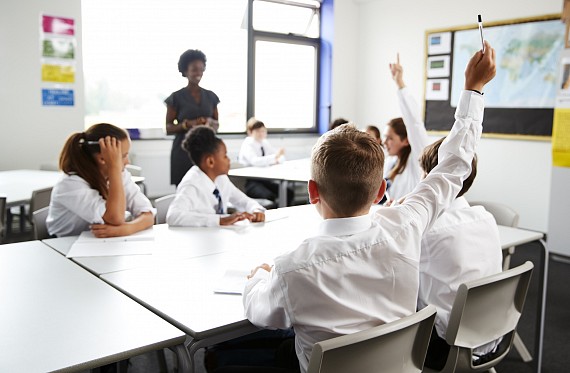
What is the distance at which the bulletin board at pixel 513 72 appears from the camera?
5.32 meters

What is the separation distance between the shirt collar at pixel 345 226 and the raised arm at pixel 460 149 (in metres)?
0.26

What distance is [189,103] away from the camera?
15.7ft

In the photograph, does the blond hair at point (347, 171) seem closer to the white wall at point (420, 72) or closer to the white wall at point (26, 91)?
the white wall at point (26, 91)

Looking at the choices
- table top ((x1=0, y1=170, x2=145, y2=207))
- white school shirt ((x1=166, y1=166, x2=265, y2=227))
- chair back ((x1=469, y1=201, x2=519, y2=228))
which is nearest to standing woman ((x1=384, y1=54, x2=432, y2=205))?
chair back ((x1=469, y1=201, x2=519, y2=228))

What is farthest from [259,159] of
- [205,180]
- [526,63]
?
[526,63]

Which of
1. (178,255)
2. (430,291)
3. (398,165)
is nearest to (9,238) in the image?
(178,255)

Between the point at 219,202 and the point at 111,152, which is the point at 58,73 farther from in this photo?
the point at 111,152

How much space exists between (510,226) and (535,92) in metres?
3.26

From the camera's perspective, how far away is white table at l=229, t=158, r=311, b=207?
4473mm

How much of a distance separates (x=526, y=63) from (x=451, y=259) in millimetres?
4537

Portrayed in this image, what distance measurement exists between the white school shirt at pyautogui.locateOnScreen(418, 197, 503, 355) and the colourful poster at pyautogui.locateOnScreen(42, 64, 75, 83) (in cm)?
454

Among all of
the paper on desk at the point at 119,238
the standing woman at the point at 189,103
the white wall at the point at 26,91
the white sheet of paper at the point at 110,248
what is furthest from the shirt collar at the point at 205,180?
the white wall at the point at 26,91

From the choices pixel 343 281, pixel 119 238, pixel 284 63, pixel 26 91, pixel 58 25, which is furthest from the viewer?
pixel 284 63

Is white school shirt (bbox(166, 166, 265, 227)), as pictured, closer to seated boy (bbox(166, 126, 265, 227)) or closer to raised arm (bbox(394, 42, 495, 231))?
seated boy (bbox(166, 126, 265, 227))
